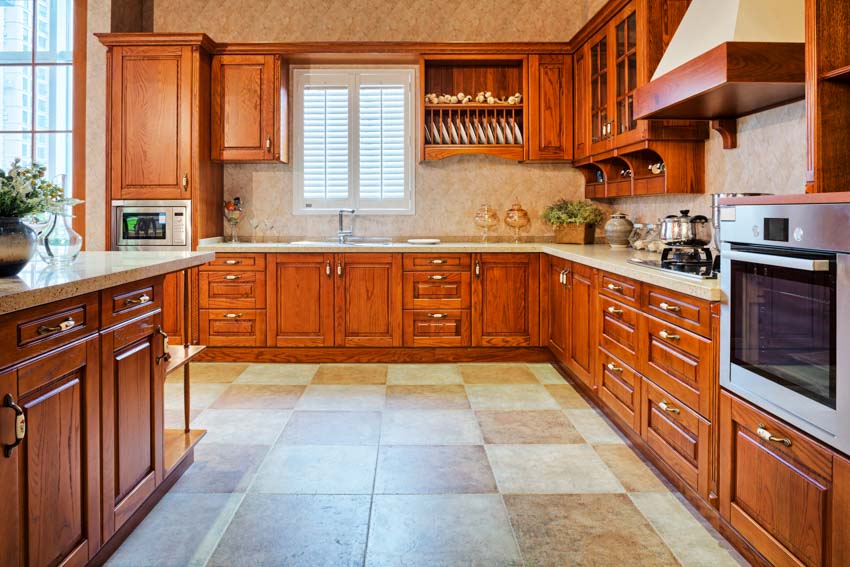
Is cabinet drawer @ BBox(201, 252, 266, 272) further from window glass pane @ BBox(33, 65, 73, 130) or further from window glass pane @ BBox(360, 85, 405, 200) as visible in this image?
window glass pane @ BBox(33, 65, 73, 130)

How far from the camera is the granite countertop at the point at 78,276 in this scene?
1453mm

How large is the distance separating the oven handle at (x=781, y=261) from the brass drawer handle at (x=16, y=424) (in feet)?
6.24

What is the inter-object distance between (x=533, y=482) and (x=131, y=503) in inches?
59.6

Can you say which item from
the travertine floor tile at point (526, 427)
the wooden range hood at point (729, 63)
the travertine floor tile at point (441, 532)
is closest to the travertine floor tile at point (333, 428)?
the travertine floor tile at point (526, 427)

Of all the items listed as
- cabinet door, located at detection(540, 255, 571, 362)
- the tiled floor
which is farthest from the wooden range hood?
the tiled floor

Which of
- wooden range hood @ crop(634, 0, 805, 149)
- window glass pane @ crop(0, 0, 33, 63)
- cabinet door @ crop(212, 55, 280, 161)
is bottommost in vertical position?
wooden range hood @ crop(634, 0, 805, 149)

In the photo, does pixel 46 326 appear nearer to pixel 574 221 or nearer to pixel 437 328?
pixel 437 328

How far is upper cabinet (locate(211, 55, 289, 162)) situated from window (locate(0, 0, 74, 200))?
1.27 metres

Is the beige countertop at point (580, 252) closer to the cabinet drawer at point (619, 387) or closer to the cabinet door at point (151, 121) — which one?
the cabinet drawer at point (619, 387)

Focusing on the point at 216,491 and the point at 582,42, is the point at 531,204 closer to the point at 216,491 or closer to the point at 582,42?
the point at 582,42

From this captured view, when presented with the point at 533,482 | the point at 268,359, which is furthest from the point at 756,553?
the point at 268,359

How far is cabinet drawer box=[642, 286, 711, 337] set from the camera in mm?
2256

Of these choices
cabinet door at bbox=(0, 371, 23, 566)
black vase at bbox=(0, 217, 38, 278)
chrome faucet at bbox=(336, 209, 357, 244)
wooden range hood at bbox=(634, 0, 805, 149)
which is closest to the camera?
cabinet door at bbox=(0, 371, 23, 566)

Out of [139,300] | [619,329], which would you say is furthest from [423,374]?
[139,300]
